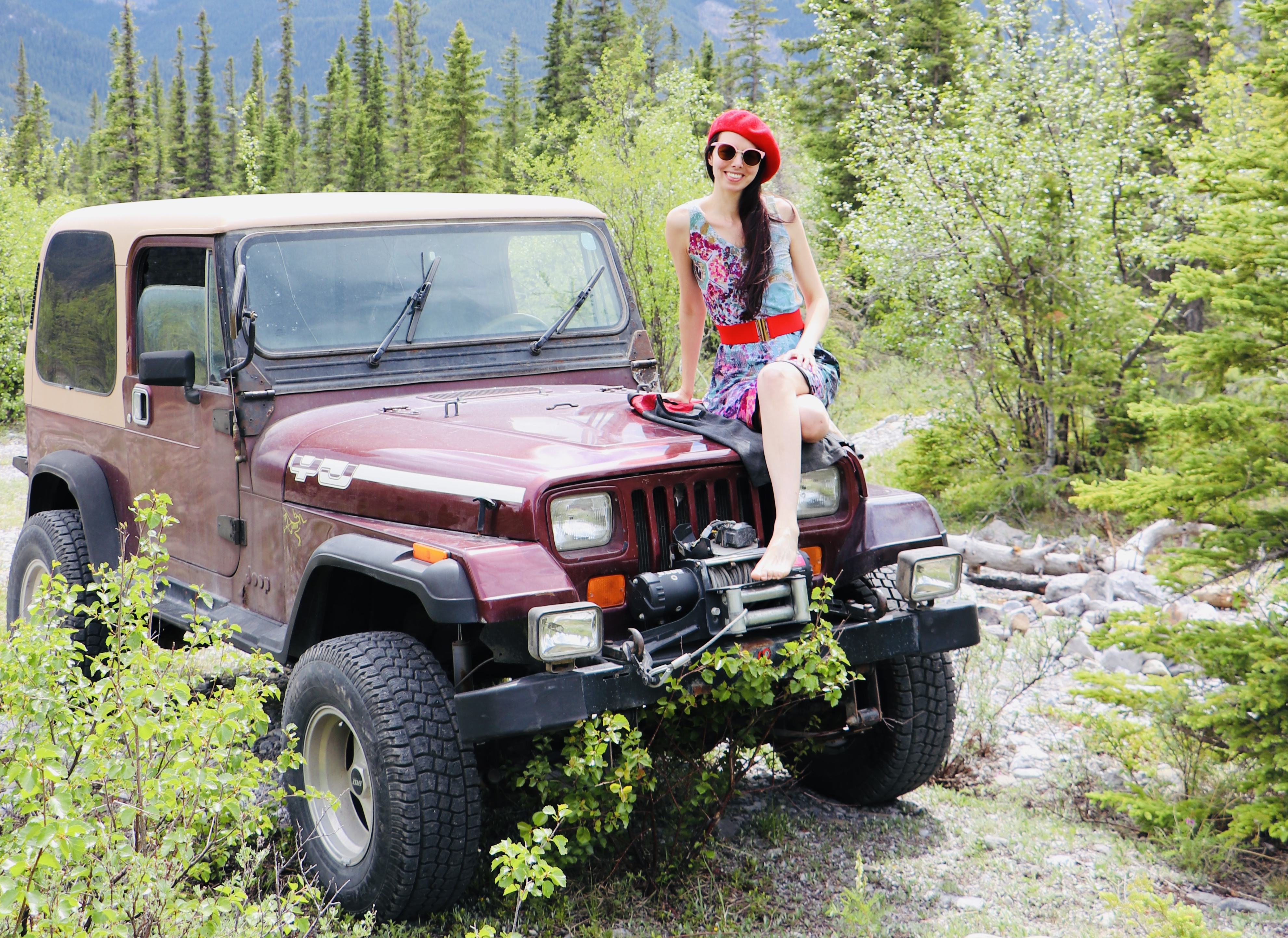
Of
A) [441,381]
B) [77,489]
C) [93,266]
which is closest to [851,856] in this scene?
[441,381]

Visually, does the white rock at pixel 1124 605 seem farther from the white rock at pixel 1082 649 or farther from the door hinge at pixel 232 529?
the door hinge at pixel 232 529

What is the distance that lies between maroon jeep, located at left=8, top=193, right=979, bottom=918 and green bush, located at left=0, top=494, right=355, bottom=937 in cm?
49

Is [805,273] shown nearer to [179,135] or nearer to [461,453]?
[461,453]

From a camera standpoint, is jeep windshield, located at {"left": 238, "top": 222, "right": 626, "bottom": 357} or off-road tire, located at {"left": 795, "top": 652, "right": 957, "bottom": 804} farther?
jeep windshield, located at {"left": 238, "top": 222, "right": 626, "bottom": 357}

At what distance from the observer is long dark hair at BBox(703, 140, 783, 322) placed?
13.5 feet

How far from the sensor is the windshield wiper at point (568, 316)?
484 cm

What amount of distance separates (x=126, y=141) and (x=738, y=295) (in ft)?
152

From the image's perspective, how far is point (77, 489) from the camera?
5246mm

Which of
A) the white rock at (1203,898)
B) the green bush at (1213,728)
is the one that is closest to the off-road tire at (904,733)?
the green bush at (1213,728)

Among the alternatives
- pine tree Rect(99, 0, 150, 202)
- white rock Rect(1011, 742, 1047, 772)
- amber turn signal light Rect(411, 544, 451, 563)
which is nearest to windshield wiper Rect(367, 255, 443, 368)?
amber turn signal light Rect(411, 544, 451, 563)

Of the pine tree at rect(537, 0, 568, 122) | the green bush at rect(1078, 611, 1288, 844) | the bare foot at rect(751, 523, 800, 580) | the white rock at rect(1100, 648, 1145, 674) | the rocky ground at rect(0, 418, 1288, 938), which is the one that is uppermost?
the pine tree at rect(537, 0, 568, 122)

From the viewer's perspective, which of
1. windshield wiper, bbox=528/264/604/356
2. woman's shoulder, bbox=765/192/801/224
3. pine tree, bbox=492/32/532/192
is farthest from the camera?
pine tree, bbox=492/32/532/192

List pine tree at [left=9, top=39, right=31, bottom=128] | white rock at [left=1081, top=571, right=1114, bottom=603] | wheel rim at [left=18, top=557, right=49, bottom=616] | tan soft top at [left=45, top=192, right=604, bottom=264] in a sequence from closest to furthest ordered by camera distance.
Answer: tan soft top at [left=45, top=192, right=604, bottom=264]
wheel rim at [left=18, top=557, right=49, bottom=616]
white rock at [left=1081, top=571, right=1114, bottom=603]
pine tree at [left=9, top=39, right=31, bottom=128]

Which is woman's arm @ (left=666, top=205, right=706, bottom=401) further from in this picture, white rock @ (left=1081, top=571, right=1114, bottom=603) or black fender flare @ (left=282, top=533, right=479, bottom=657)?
white rock @ (left=1081, top=571, right=1114, bottom=603)
